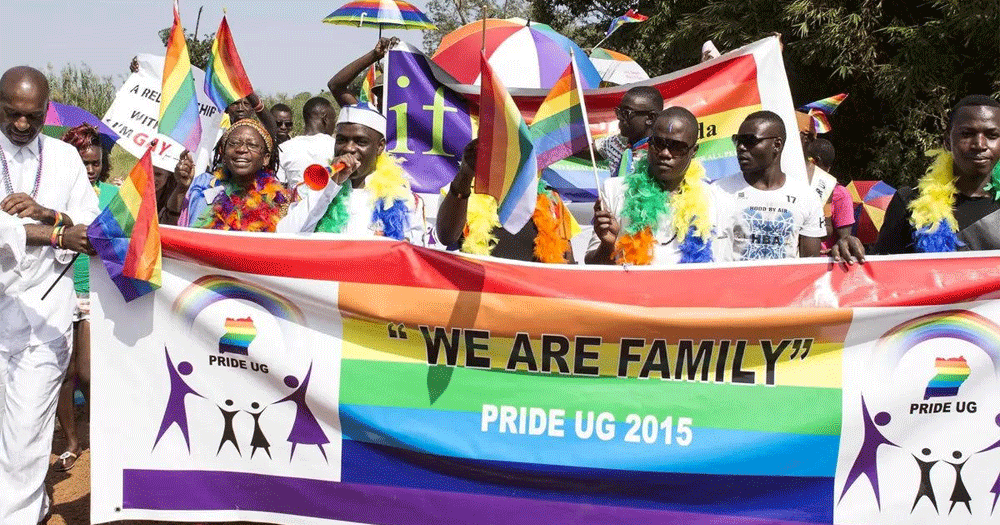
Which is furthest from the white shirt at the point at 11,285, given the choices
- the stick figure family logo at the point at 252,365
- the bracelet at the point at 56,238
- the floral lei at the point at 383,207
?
the floral lei at the point at 383,207

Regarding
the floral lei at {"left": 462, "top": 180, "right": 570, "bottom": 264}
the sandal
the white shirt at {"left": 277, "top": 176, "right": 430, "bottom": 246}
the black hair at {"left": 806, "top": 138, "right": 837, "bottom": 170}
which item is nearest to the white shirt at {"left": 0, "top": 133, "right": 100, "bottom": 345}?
the white shirt at {"left": 277, "top": 176, "right": 430, "bottom": 246}

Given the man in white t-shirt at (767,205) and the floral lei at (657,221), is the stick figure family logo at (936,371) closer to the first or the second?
the man in white t-shirt at (767,205)

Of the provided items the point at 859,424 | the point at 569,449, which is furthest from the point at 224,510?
the point at 859,424

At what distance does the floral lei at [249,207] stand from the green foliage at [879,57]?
8511mm

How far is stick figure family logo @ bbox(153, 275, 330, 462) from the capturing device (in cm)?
437

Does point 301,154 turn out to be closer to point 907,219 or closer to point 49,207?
point 49,207

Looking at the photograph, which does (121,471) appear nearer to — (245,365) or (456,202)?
(245,365)

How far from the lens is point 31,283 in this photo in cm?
462

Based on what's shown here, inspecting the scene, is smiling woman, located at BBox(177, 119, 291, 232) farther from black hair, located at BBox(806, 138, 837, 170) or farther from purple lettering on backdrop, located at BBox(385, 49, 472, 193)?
black hair, located at BBox(806, 138, 837, 170)

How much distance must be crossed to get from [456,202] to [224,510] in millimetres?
→ 1590

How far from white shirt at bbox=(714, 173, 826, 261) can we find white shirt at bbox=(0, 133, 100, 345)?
113 inches

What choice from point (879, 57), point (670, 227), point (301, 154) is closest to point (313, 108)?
point (301, 154)

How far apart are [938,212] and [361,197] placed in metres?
2.49

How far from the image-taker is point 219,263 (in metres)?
4.39
